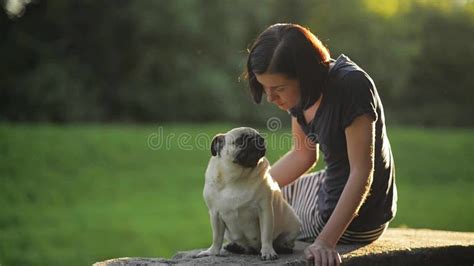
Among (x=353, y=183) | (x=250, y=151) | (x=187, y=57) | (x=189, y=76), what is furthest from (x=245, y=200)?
(x=187, y=57)

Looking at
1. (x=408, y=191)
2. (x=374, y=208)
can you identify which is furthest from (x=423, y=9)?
(x=374, y=208)

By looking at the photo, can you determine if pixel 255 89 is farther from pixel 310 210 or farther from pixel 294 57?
pixel 310 210

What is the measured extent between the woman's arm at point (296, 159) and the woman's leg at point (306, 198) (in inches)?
2.7

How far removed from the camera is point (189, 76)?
640 inches

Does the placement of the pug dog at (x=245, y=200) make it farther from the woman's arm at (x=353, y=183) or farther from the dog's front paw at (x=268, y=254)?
the woman's arm at (x=353, y=183)

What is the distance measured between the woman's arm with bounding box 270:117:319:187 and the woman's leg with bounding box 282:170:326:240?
7cm

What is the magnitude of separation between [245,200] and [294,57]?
2.17ft

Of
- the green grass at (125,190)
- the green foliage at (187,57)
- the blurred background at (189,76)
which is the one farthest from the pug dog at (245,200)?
the green foliage at (187,57)

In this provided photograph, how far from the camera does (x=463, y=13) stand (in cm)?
1541

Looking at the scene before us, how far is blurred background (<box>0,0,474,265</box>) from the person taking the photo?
11.4 m

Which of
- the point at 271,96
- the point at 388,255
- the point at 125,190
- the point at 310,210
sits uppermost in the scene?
the point at 271,96

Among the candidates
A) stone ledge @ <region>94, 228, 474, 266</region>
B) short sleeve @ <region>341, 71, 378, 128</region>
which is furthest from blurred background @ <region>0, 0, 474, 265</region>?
short sleeve @ <region>341, 71, 378, 128</region>

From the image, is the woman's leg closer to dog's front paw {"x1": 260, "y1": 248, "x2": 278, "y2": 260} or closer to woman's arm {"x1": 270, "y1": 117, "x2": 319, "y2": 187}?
woman's arm {"x1": 270, "y1": 117, "x2": 319, "y2": 187}

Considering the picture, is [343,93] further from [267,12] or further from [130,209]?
[267,12]
